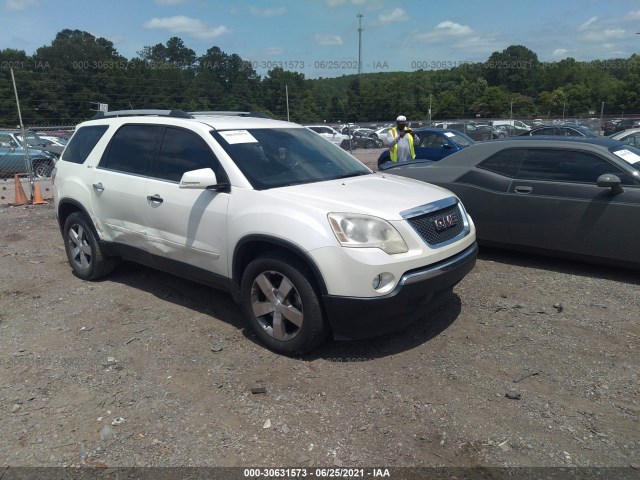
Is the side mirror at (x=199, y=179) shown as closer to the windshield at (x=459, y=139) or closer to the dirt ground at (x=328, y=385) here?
the dirt ground at (x=328, y=385)

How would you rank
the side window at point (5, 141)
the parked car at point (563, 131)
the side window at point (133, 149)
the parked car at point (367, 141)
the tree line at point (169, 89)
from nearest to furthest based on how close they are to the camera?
the side window at point (133, 149) → the side window at point (5, 141) → the parked car at point (563, 131) → the tree line at point (169, 89) → the parked car at point (367, 141)

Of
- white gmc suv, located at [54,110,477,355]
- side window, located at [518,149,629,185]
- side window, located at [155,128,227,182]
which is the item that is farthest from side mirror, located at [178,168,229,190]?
side window, located at [518,149,629,185]

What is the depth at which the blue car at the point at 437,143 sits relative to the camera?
15.3 m

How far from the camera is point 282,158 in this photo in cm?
449

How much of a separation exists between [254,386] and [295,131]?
259 centimetres

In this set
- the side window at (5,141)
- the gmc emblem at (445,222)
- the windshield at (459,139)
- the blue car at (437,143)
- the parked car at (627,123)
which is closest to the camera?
the gmc emblem at (445,222)

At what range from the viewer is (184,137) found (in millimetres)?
4582

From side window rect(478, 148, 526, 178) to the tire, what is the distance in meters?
3.46

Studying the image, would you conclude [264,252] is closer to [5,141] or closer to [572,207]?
[572,207]

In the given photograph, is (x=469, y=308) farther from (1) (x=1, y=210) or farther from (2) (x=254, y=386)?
(1) (x=1, y=210)

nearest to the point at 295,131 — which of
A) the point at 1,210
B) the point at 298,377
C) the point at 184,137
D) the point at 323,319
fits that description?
the point at 184,137

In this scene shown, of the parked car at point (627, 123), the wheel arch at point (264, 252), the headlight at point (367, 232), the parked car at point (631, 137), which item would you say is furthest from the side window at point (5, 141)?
the parked car at point (627, 123)

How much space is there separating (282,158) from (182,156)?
89 cm

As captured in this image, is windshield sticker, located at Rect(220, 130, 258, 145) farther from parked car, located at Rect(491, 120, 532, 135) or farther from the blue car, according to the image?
parked car, located at Rect(491, 120, 532, 135)
